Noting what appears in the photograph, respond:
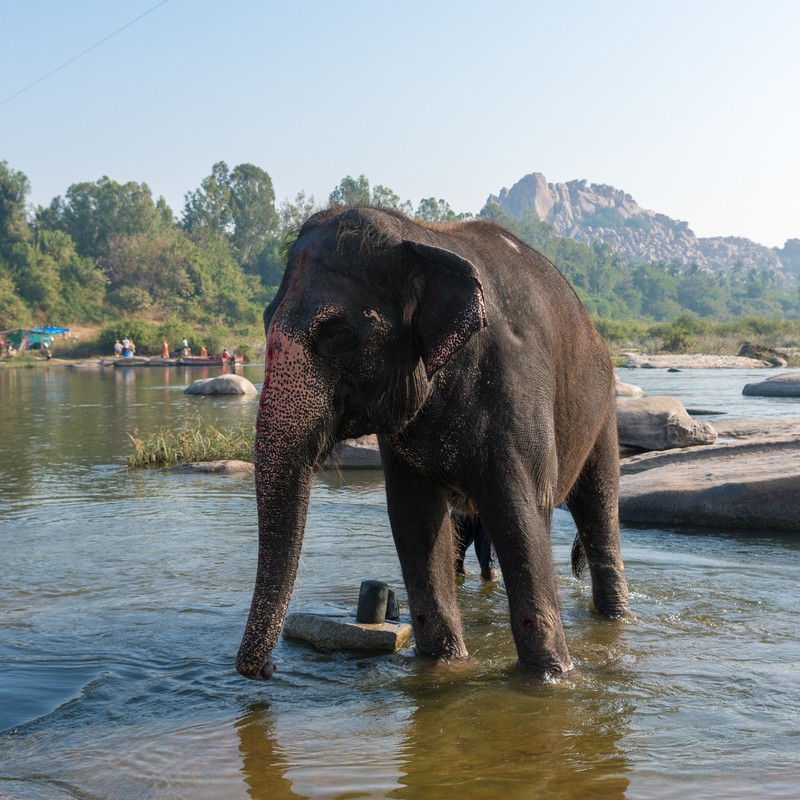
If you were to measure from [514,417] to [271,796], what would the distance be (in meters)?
1.81

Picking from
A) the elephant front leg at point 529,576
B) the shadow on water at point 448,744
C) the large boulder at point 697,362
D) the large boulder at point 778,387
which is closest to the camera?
the shadow on water at point 448,744

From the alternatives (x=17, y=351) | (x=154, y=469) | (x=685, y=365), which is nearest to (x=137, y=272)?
(x=17, y=351)

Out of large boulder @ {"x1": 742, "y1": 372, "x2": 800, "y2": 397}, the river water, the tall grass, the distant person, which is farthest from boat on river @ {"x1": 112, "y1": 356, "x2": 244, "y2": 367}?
the distant person

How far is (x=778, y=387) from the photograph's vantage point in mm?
25078

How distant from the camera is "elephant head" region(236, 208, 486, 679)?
389 cm

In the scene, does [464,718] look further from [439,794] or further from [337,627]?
[337,627]

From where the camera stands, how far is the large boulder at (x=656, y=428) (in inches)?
497

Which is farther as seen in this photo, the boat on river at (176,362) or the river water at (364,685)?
the boat on river at (176,362)

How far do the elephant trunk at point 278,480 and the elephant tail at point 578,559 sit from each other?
3334 mm

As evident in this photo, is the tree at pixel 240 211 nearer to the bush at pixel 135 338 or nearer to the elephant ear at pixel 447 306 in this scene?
the bush at pixel 135 338

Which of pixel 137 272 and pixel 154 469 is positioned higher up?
pixel 137 272

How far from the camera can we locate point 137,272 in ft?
283

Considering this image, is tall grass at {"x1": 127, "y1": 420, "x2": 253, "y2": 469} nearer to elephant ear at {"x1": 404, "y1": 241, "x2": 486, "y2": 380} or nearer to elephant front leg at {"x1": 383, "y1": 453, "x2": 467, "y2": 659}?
elephant front leg at {"x1": 383, "y1": 453, "x2": 467, "y2": 659}

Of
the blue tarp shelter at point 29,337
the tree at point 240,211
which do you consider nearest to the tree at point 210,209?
the tree at point 240,211
